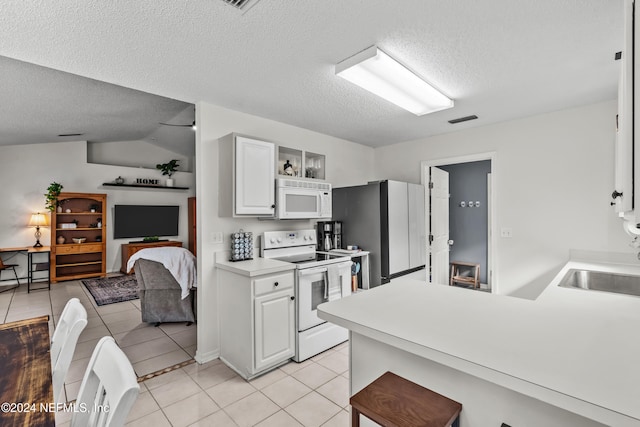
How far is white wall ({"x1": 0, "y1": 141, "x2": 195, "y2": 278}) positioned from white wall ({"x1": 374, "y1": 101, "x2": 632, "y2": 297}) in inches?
282

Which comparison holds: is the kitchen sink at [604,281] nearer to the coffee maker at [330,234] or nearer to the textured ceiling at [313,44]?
the textured ceiling at [313,44]

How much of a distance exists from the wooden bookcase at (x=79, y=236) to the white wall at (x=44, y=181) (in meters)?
0.22

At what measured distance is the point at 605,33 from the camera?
173cm

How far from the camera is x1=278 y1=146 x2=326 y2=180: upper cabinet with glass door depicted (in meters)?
3.40

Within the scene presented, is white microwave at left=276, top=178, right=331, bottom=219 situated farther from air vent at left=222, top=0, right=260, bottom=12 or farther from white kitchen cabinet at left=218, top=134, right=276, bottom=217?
air vent at left=222, top=0, right=260, bottom=12

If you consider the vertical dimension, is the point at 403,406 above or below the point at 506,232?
below

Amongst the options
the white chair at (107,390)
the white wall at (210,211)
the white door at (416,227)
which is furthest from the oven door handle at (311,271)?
the white chair at (107,390)

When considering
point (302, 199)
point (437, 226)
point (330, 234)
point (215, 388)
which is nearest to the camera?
point (215, 388)

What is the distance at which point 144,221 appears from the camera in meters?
7.10

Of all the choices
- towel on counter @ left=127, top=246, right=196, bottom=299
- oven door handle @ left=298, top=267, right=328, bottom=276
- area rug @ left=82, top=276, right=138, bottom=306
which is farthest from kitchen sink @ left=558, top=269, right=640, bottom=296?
area rug @ left=82, top=276, right=138, bottom=306

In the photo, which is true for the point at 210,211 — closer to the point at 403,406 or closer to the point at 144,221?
the point at 403,406

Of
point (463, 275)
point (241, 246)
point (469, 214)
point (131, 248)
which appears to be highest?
point (469, 214)

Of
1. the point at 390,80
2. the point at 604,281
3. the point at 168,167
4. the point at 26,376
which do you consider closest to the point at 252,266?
the point at 26,376

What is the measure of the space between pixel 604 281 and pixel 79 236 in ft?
27.9
